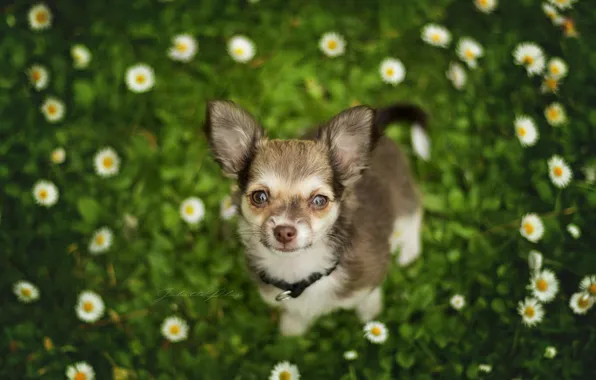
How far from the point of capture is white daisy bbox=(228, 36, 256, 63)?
466 cm

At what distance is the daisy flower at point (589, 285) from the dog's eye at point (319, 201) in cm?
206

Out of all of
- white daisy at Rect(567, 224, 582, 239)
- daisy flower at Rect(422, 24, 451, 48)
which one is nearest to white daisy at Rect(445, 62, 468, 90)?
daisy flower at Rect(422, 24, 451, 48)

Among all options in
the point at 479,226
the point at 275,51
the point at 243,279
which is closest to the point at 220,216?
the point at 243,279

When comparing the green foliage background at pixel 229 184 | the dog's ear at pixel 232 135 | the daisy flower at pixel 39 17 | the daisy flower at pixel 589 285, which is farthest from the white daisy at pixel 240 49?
the daisy flower at pixel 589 285

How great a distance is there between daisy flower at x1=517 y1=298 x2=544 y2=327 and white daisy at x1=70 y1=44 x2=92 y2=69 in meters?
3.96

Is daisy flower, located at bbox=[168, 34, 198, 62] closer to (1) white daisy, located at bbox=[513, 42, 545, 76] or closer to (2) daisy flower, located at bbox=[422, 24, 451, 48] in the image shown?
(2) daisy flower, located at bbox=[422, 24, 451, 48]

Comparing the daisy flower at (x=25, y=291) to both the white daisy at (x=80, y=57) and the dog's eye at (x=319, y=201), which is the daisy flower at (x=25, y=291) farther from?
the dog's eye at (x=319, y=201)

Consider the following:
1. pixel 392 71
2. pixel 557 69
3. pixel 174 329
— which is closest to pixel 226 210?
→ pixel 174 329

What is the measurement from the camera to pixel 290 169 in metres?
2.76

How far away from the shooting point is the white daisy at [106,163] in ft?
14.0

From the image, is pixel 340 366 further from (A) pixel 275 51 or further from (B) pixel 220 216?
(A) pixel 275 51

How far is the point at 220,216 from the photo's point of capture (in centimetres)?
407

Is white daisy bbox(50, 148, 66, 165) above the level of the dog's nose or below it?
below

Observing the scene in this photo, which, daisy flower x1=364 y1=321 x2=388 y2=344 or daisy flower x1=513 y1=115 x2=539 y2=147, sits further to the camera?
daisy flower x1=513 y1=115 x2=539 y2=147
